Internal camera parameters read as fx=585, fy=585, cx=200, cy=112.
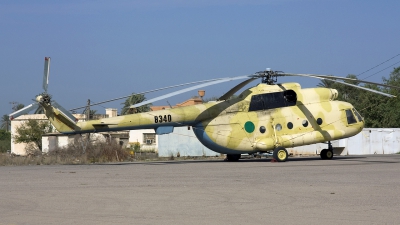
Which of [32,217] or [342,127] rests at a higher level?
[342,127]

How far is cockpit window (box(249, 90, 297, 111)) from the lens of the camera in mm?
28552

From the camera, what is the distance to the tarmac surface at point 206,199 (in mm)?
10141

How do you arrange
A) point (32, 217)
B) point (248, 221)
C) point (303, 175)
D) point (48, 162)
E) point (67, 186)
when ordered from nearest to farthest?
point (248, 221) → point (32, 217) → point (67, 186) → point (303, 175) → point (48, 162)

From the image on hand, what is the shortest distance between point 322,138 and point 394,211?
1818 centimetres

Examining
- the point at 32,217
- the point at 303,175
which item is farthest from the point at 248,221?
the point at 303,175

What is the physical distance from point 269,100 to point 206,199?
53.7ft

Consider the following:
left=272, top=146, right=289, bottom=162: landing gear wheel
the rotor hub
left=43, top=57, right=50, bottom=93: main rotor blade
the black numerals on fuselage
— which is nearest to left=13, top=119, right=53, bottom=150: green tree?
the rotor hub

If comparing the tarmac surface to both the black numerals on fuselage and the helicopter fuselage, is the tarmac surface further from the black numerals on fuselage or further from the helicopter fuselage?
the helicopter fuselage

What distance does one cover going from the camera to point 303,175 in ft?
61.9

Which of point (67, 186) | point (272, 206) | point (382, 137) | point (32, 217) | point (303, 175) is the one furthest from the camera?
point (382, 137)

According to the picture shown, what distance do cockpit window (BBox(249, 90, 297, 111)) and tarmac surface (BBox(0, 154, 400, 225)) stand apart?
389 inches

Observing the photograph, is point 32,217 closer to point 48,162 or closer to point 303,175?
point 303,175

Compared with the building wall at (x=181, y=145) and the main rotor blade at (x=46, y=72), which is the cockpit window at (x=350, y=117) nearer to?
the main rotor blade at (x=46, y=72)

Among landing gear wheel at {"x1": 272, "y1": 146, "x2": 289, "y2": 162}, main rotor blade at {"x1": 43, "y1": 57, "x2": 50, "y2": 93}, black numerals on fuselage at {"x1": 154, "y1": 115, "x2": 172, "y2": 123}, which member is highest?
main rotor blade at {"x1": 43, "y1": 57, "x2": 50, "y2": 93}
